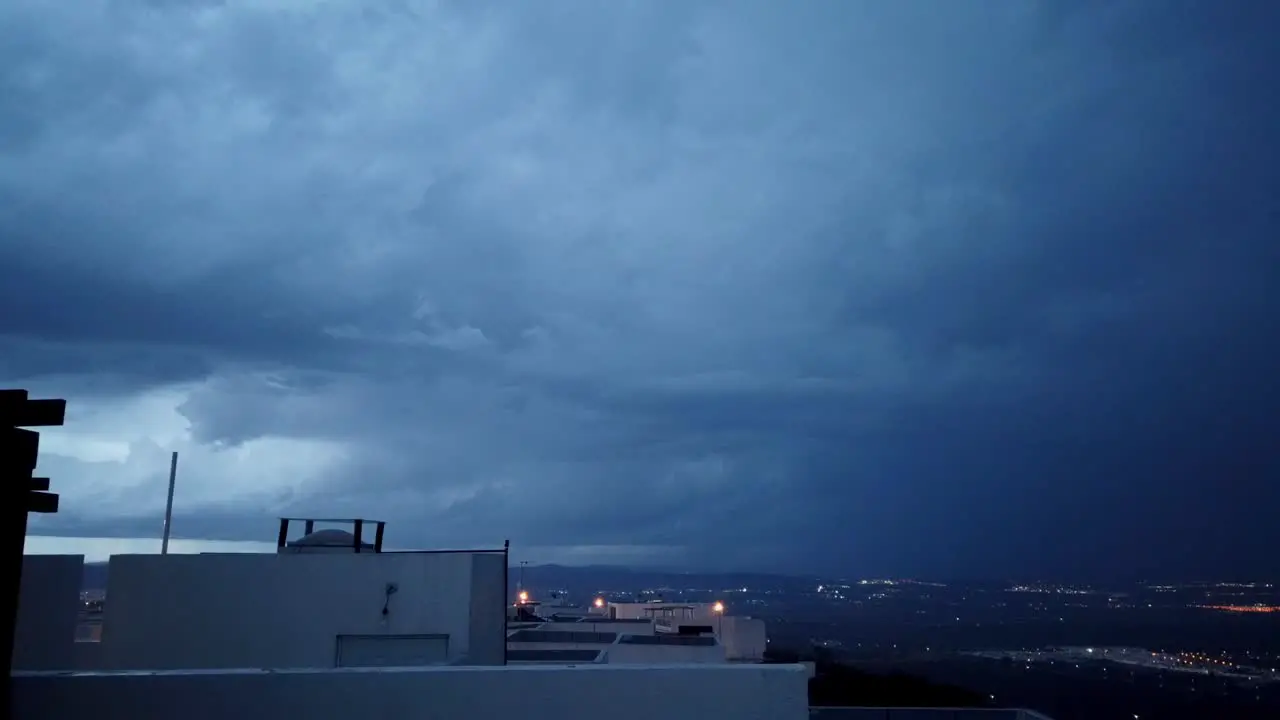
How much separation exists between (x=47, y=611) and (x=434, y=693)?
6.93 meters

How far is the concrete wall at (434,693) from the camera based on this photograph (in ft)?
22.6

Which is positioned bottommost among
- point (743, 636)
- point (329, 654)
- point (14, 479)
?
Answer: point (743, 636)

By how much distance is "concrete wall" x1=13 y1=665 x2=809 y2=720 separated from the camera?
688 cm

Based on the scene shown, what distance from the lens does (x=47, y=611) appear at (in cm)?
1111

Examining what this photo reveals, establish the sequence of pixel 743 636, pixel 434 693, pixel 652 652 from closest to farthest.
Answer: pixel 434 693 < pixel 652 652 < pixel 743 636

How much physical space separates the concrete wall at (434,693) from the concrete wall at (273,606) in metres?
7.33

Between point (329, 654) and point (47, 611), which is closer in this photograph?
point (47, 611)

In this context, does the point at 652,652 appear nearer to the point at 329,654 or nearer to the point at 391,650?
the point at 391,650

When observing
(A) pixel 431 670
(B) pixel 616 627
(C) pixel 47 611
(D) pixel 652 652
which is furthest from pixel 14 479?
(B) pixel 616 627

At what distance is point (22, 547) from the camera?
6.79 metres

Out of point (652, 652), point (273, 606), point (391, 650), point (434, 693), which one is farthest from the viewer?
point (652, 652)

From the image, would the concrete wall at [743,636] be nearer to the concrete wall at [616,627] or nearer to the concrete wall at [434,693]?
the concrete wall at [616,627]

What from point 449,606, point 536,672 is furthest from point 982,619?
point 536,672

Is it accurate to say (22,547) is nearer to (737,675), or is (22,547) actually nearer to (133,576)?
(737,675)
